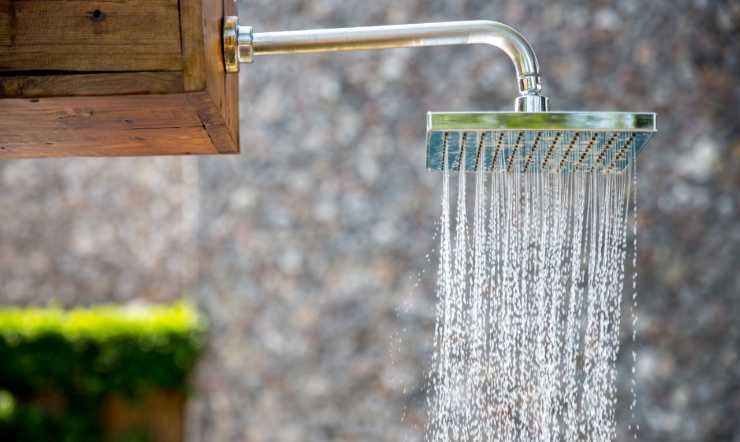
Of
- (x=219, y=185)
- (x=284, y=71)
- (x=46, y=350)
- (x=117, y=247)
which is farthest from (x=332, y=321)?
(x=117, y=247)

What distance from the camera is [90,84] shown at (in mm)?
1041

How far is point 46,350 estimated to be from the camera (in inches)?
183

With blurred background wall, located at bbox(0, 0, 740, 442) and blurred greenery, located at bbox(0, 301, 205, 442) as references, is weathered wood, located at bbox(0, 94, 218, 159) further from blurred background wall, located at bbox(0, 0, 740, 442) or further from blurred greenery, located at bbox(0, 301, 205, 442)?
blurred greenery, located at bbox(0, 301, 205, 442)

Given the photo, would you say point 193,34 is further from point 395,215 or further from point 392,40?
point 395,215

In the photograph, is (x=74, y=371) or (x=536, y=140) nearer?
(x=536, y=140)

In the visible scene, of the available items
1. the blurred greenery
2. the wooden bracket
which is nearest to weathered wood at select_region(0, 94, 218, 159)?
the wooden bracket

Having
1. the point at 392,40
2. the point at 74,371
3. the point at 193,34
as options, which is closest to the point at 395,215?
the point at 74,371

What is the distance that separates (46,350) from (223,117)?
391 cm

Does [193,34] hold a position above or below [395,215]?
above

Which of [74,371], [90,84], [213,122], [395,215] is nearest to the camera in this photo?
[90,84]

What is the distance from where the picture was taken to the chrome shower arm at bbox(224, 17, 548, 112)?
3.87 feet

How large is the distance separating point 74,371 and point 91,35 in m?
3.86

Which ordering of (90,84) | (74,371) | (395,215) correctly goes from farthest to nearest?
(74,371), (395,215), (90,84)

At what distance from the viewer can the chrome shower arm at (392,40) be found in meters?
1.18
